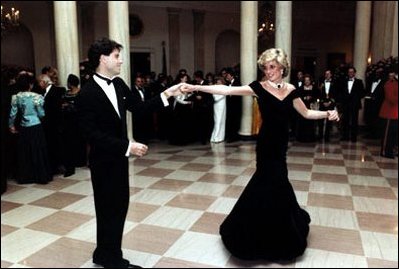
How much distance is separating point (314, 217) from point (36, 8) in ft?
40.1

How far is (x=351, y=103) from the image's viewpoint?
9508 millimetres

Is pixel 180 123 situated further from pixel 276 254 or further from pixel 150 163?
pixel 276 254

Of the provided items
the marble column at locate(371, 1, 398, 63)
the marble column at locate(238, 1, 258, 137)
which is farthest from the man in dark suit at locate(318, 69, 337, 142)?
the marble column at locate(371, 1, 398, 63)

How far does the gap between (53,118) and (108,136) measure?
4036mm

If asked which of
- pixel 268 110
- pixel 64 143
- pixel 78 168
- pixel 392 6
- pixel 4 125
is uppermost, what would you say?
pixel 392 6

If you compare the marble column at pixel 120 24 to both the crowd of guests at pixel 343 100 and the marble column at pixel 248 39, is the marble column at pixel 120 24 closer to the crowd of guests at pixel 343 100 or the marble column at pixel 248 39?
the marble column at pixel 248 39

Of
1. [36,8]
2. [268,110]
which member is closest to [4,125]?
[268,110]

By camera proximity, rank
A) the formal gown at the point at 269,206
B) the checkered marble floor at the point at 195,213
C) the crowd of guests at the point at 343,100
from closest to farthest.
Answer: the formal gown at the point at 269,206
the checkered marble floor at the point at 195,213
the crowd of guests at the point at 343,100

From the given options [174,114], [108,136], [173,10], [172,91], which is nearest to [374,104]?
[174,114]

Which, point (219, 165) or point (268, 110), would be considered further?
point (219, 165)

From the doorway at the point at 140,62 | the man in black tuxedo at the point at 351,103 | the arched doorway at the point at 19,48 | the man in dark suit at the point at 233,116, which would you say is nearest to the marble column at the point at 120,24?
the man in dark suit at the point at 233,116

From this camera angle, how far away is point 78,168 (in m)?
6.92

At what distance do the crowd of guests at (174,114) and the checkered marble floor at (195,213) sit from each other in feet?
1.45

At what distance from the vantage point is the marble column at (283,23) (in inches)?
364
